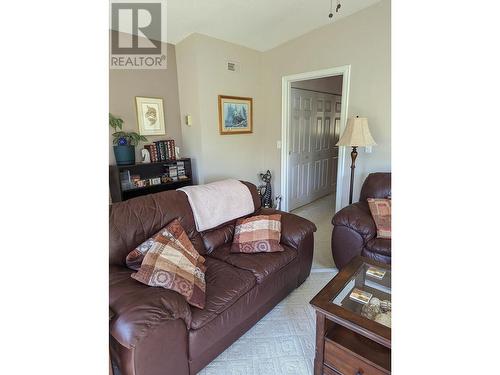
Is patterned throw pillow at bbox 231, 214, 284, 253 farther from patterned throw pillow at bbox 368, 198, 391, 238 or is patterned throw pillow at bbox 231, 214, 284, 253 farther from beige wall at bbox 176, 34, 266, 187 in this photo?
beige wall at bbox 176, 34, 266, 187

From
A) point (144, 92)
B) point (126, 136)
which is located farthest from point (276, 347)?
point (144, 92)

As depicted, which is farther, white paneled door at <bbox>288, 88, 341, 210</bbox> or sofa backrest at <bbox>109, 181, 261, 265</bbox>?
white paneled door at <bbox>288, 88, 341, 210</bbox>

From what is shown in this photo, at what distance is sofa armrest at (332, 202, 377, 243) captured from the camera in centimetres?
217

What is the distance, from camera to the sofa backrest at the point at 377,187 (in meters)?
2.54

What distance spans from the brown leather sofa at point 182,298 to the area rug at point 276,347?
76 millimetres

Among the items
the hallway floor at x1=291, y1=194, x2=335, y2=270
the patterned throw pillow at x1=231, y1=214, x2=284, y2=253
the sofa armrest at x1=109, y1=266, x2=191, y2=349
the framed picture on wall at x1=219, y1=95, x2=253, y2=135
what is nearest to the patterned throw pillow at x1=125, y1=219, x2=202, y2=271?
the sofa armrest at x1=109, y1=266, x2=191, y2=349

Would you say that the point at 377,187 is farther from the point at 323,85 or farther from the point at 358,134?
the point at 323,85

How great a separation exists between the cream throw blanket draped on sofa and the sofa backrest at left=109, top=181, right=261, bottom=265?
6cm

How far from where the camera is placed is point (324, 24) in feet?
10.4

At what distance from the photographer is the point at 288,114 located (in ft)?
12.3

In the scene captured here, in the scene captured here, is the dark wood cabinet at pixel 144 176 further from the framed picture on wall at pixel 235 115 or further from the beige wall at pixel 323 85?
the beige wall at pixel 323 85

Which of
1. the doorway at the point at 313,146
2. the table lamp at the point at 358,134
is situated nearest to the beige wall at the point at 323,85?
the doorway at the point at 313,146
